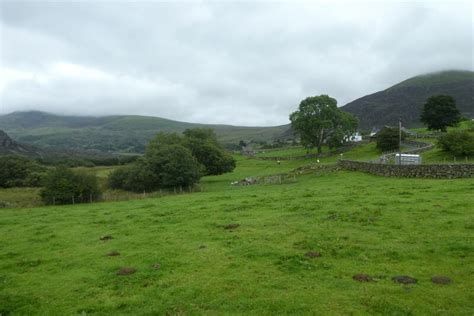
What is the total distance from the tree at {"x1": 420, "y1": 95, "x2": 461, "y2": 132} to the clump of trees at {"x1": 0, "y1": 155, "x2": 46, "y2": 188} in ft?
279

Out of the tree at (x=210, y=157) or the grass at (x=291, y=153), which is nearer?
the tree at (x=210, y=157)

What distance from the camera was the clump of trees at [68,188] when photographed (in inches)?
1646

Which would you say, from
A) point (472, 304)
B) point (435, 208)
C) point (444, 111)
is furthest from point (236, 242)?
point (444, 111)

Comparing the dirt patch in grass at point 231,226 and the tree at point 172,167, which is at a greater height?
the tree at point 172,167

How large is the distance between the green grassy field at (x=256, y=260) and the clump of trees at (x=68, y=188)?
15.0 metres

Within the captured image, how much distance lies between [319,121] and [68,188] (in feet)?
187

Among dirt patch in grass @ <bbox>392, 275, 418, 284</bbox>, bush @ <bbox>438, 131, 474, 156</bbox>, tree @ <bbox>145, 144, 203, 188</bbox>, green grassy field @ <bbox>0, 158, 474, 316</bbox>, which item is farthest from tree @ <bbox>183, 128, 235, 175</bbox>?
dirt patch in grass @ <bbox>392, 275, 418, 284</bbox>

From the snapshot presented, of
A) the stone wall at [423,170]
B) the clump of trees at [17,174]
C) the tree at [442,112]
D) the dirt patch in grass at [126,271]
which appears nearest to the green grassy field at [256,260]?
the dirt patch in grass at [126,271]

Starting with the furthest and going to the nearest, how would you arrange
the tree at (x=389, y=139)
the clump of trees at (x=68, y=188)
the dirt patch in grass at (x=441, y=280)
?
the tree at (x=389, y=139) → the clump of trees at (x=68, y=188) → the dirt patch in grass at (x=441, y=280)

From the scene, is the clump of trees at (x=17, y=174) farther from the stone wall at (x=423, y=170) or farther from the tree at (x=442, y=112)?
the tree at (x=442, y=112)

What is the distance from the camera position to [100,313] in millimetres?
11508

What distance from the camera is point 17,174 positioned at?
76.0 metres

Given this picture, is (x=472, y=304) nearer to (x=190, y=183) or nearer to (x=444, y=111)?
(x=190, y=183)

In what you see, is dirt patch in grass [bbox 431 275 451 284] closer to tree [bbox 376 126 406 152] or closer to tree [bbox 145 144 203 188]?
tree [bbox 145 144 203 188]
